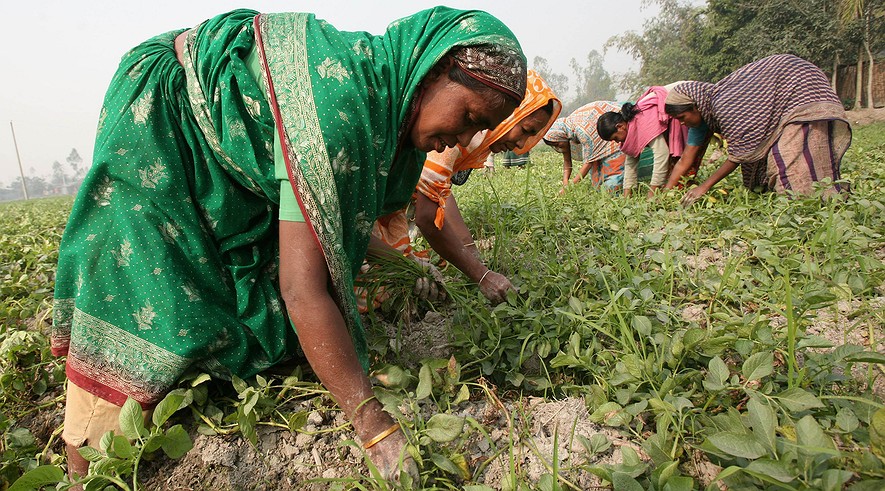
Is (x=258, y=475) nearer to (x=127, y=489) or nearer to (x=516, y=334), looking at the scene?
(x=127, y=489)

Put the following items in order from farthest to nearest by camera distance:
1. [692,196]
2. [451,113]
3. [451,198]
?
[692,196] < [451,198] < [451,113]

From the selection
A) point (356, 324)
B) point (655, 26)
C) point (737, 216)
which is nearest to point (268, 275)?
point (356, 324)

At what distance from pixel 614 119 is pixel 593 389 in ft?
13.7

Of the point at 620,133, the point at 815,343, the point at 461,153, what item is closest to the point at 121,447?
the point at 815,343

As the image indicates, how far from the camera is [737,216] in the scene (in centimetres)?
286

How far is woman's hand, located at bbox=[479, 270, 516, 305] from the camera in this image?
6.73 ft

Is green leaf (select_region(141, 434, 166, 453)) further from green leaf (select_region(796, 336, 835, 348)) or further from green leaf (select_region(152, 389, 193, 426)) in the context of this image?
green leaf (select_region(796, 336, 835, 348))

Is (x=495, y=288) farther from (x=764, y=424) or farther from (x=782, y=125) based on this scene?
(x=782, y=125)

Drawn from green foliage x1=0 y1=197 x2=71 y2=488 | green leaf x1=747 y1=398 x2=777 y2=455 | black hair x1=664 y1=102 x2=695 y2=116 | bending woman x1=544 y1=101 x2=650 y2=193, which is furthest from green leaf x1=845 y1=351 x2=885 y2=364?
bending woman x1=544 y1=101 x2=650 y2=193

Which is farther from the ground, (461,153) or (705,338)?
(461,153)

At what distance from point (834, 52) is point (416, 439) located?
81.3ft

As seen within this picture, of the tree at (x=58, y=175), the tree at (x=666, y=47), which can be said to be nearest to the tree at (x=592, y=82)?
the tree at (x=666, y=47)

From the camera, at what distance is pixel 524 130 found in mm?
2467

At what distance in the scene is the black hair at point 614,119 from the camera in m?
4.87
